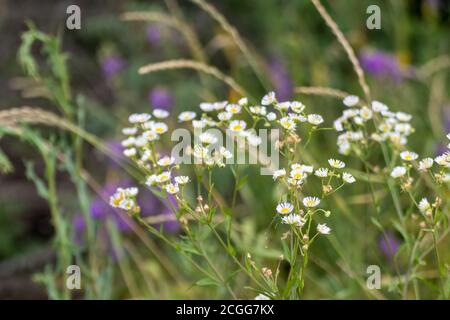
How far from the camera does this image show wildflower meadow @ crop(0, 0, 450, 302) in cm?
108

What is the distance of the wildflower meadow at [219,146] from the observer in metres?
1.08

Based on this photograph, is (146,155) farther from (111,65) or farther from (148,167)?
(111,65)

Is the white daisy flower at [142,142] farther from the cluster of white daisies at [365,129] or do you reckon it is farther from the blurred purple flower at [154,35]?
the blurred purple flower at [154,35]

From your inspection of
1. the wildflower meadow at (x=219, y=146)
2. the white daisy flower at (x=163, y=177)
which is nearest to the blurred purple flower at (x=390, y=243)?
the wildflower meadow at (x=219, y=146)

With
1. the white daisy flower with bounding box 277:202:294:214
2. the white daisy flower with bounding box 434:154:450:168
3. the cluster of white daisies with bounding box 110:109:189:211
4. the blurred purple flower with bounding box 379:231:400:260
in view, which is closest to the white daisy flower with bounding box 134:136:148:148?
the cluster of white daisies with bounding box 110:109:189:211

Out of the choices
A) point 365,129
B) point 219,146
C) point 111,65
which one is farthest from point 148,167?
point 111,65

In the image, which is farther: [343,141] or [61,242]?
[61,242]

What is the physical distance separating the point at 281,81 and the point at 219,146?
1134mm

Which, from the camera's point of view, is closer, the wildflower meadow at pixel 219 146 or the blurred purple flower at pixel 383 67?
the wildflower meadow at pixel 219 146

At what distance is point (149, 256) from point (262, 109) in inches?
43.5

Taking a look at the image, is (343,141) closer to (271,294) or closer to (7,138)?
(271,294)

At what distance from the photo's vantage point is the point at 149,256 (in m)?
1.96

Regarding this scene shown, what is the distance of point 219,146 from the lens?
105 cm
